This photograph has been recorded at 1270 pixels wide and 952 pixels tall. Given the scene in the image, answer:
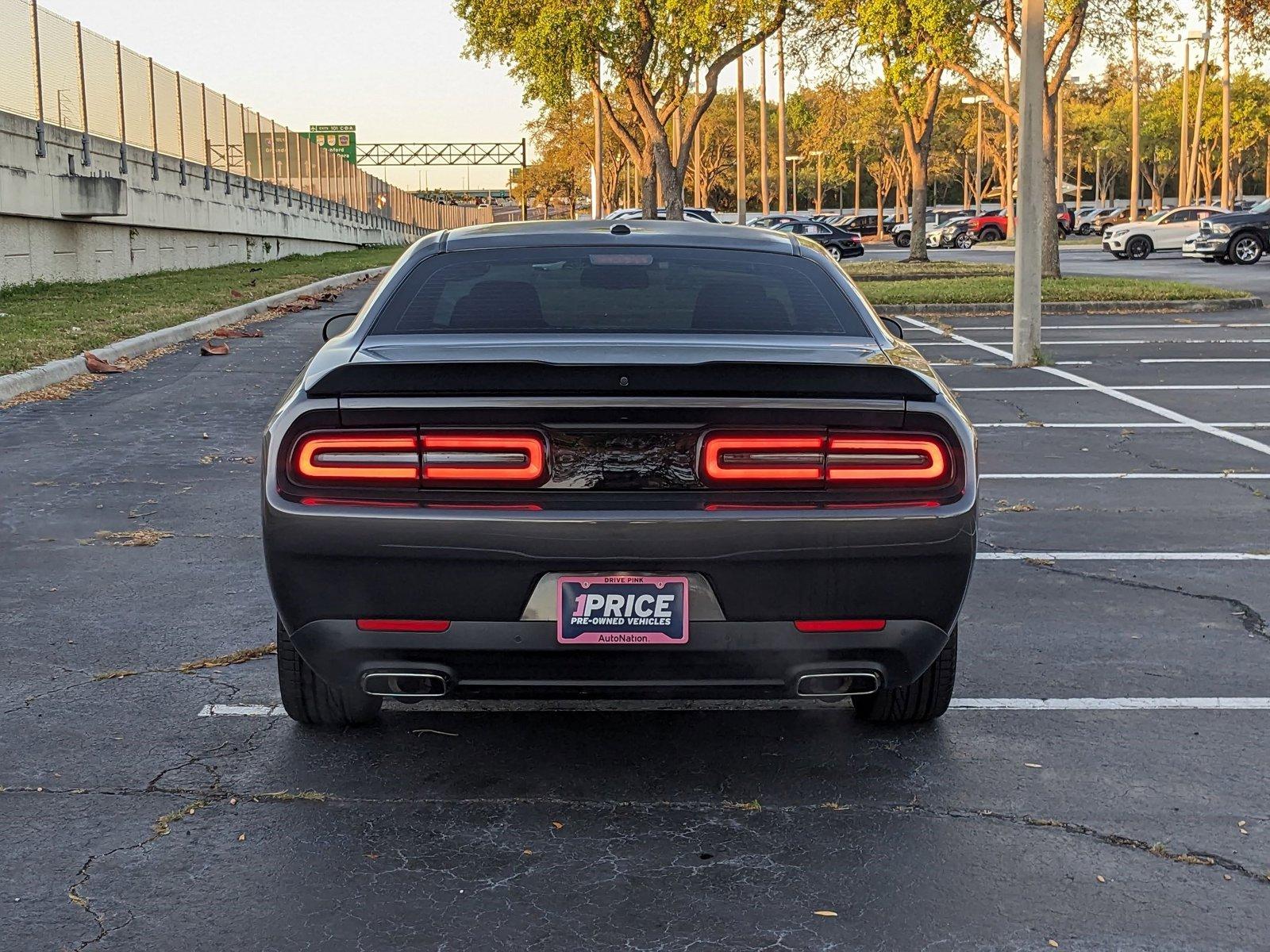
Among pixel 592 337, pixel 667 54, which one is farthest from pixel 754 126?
pixel 592 337

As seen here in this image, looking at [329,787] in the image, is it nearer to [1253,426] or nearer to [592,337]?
[592,337]

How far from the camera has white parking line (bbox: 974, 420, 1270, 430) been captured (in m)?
11.1

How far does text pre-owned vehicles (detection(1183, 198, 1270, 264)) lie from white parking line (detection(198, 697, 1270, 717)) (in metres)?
36.7

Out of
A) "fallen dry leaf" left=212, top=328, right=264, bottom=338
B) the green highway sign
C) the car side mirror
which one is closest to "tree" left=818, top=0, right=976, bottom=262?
"fallen dry leaf" left=212, top=328, right=264, bottom=338

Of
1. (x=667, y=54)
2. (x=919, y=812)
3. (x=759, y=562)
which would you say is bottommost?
(x=919, y=812)

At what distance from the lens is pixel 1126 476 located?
9.10 metres

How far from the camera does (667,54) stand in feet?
117

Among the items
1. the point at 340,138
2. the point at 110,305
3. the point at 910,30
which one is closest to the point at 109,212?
the point at 110,305

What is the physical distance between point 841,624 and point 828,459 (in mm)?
416

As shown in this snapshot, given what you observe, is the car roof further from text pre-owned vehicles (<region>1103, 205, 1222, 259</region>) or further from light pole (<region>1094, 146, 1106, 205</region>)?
light pole (<region>1094, 146, 1106, 205</region>)

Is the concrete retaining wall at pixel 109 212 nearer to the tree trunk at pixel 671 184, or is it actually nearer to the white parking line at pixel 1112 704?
the tree trunk at pixel 671 184

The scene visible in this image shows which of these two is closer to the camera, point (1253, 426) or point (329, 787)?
point (329, 787)

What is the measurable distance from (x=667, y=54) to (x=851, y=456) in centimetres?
3323

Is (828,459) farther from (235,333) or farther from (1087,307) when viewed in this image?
(1087,307)
